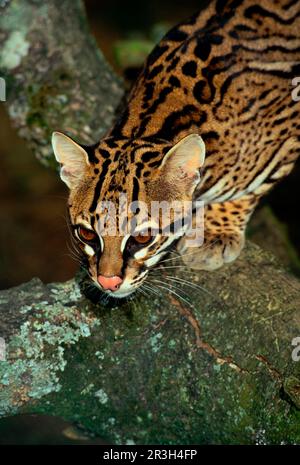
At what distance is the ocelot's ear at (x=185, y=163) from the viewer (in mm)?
3900

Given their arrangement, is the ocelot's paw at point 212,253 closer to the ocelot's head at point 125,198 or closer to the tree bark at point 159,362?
the tree bark at point 159,362

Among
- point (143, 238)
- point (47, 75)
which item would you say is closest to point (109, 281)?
point (143, 238)

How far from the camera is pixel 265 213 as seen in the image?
663 cm

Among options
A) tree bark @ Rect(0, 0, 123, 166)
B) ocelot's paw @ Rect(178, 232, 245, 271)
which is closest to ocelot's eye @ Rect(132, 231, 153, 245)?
ocelot's paw @ Rect(178, 232, 245, 271)

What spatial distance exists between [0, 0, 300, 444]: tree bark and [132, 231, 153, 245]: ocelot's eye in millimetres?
413

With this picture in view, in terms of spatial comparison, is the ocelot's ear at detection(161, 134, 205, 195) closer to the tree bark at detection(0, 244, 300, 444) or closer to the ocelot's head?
the ocelot's head

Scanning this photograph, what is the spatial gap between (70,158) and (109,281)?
0.69 meters

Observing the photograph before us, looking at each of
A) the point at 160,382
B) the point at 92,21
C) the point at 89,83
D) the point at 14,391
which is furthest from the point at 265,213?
the point at 92,21

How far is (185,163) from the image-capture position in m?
4.01

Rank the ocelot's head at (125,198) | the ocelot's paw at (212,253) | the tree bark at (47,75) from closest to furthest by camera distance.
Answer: the ocelot's head at (125,198) < the ocelot's paw at (212,253) < the tree bark at (47,75)

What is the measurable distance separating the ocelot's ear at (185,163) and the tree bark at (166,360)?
58 centimetres

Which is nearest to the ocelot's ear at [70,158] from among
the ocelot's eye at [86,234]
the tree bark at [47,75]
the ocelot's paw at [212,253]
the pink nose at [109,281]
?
the ocelot's eye at [86,234]

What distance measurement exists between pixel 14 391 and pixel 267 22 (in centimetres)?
274

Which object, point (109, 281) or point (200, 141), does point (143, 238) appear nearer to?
point (109, 281)
